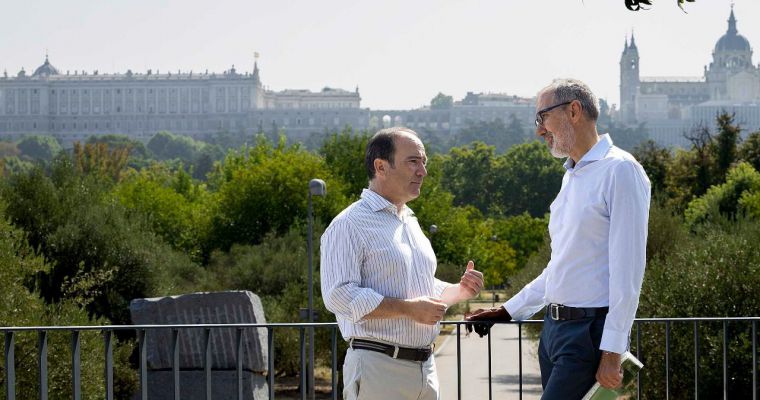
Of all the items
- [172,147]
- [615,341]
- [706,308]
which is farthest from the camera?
[172,147]

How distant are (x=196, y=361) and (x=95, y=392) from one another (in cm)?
323

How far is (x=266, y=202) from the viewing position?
149 ft

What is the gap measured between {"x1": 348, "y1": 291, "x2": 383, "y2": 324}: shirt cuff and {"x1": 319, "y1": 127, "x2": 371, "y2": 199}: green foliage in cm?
4440

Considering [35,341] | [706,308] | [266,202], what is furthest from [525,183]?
[35,341]

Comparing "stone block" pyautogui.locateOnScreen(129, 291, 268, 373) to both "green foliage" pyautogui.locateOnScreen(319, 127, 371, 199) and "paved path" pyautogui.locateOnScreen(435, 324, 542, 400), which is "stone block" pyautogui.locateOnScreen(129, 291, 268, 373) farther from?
"green foliage" pyautogui.locateOnScreen(319, 127, 371, 199)

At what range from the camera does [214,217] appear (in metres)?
45.7

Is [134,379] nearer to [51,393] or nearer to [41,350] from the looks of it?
[51,393]

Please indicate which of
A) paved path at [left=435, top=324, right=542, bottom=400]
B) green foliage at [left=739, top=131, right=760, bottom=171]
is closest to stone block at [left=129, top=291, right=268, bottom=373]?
paved path at [left=435, top=324, right=542, bottom=400]

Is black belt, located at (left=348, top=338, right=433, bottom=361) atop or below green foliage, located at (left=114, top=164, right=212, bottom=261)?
atop

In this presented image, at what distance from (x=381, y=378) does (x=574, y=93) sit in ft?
4.09

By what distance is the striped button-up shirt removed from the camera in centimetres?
487

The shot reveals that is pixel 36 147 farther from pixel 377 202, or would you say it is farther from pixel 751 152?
pixel 377 202

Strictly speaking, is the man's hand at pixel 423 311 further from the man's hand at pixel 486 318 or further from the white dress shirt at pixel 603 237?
the man's hand at pixel 486 318

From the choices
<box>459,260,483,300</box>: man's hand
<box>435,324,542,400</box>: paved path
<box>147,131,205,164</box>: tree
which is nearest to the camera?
<box>459,260,483,300</box>: man's hand
